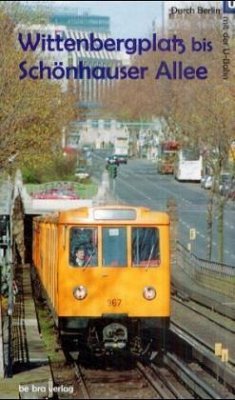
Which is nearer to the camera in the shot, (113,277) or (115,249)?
(113,277)

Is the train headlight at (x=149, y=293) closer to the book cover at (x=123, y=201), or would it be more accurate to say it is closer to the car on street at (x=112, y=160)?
the book cover at (x=123, y=201)

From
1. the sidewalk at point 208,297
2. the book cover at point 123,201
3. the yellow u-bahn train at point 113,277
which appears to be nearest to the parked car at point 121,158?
the book cover at point 123,201

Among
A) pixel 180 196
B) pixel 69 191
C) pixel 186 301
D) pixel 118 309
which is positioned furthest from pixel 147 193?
pixel 118 309

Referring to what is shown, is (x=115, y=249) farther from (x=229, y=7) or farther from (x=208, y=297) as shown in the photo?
(x=208, y=297)

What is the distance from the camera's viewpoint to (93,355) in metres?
12.6

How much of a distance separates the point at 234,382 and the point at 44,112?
29.5ft

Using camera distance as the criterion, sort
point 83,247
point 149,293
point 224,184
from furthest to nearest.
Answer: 1. point 224,184
2. point 83,247
3. point 149,293

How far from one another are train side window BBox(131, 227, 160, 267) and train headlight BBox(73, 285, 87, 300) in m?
0.59

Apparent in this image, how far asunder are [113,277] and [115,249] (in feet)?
1.05

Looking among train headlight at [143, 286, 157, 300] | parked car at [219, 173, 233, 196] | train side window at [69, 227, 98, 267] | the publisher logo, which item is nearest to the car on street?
parked car at [219, 173, 233, 196]

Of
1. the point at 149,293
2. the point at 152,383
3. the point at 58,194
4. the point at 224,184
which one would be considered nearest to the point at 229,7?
the point at 149,293

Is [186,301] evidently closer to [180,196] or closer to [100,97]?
[180,196]

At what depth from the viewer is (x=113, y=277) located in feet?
39.7

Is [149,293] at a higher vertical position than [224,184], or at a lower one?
lower
